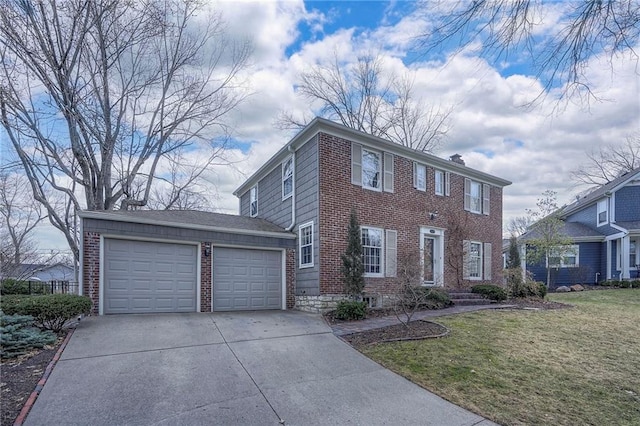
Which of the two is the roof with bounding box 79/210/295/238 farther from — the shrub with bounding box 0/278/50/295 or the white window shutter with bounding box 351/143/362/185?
the shrub with bounding box 0/278/50/295

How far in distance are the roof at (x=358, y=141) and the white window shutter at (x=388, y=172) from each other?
0.24 metres

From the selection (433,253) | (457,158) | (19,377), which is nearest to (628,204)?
(457,158)

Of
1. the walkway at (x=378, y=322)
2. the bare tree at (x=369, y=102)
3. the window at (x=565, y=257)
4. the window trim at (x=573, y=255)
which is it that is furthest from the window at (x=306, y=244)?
the window trim at (x=573, y=255)

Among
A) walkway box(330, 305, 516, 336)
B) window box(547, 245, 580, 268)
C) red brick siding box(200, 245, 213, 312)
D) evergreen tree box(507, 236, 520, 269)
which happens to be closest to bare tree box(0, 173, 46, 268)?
red brick siding box(200, 245, 213, 312)

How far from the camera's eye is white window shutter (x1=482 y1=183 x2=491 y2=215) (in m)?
16.9

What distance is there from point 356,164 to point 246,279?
5.10 metres

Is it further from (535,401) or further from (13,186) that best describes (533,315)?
(13,186)

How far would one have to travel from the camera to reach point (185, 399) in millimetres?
4773

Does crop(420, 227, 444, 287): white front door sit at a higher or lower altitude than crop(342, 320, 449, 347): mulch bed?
higher

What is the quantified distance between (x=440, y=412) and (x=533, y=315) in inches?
290

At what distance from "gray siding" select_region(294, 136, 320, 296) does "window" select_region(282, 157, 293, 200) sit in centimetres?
57

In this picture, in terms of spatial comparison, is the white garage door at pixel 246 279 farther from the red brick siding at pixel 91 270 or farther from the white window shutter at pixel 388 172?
the white window shutter at pixel 388 172

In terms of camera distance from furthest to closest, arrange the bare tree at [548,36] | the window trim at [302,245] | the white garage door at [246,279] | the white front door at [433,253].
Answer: the white front door at [433,253], the window trim at [302,245], the white garage door at [246,279], the bare tree at [548,36]

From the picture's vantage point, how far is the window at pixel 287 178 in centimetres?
1331
